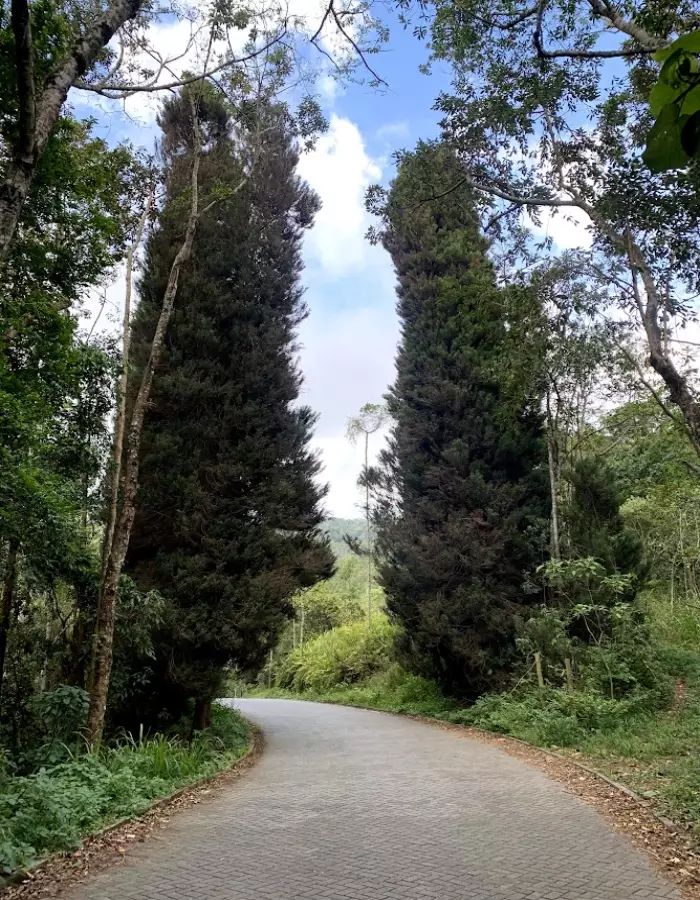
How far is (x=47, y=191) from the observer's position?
23.9 ft

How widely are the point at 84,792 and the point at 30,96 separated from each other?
5983mm

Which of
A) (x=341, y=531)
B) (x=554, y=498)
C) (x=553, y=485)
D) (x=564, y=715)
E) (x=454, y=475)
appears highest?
(x=454, y=475)

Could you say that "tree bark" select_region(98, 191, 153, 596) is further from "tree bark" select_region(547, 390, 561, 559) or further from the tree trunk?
"tree bark" select_region(547, 390, 561, 559)

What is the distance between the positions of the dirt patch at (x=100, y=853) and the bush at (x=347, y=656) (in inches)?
596

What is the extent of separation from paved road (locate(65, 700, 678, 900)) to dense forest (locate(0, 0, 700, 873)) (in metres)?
0.98

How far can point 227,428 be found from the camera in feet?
40.7

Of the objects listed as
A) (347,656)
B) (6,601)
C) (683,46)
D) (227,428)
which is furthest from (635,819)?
(347,656)

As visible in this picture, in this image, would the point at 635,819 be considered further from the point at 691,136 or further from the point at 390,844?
the point at 691,136

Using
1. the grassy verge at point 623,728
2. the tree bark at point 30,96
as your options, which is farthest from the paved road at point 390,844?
the tree bark at point 30,96

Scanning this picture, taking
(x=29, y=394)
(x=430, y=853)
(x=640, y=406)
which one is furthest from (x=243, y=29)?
(x=640, y=406)

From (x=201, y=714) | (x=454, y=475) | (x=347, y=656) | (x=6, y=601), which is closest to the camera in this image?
(x=6, y=601)

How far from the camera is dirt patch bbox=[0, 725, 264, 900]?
4.42 metres

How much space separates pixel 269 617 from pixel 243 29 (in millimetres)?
9280

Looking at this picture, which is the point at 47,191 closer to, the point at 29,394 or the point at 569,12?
the point at 29,394
